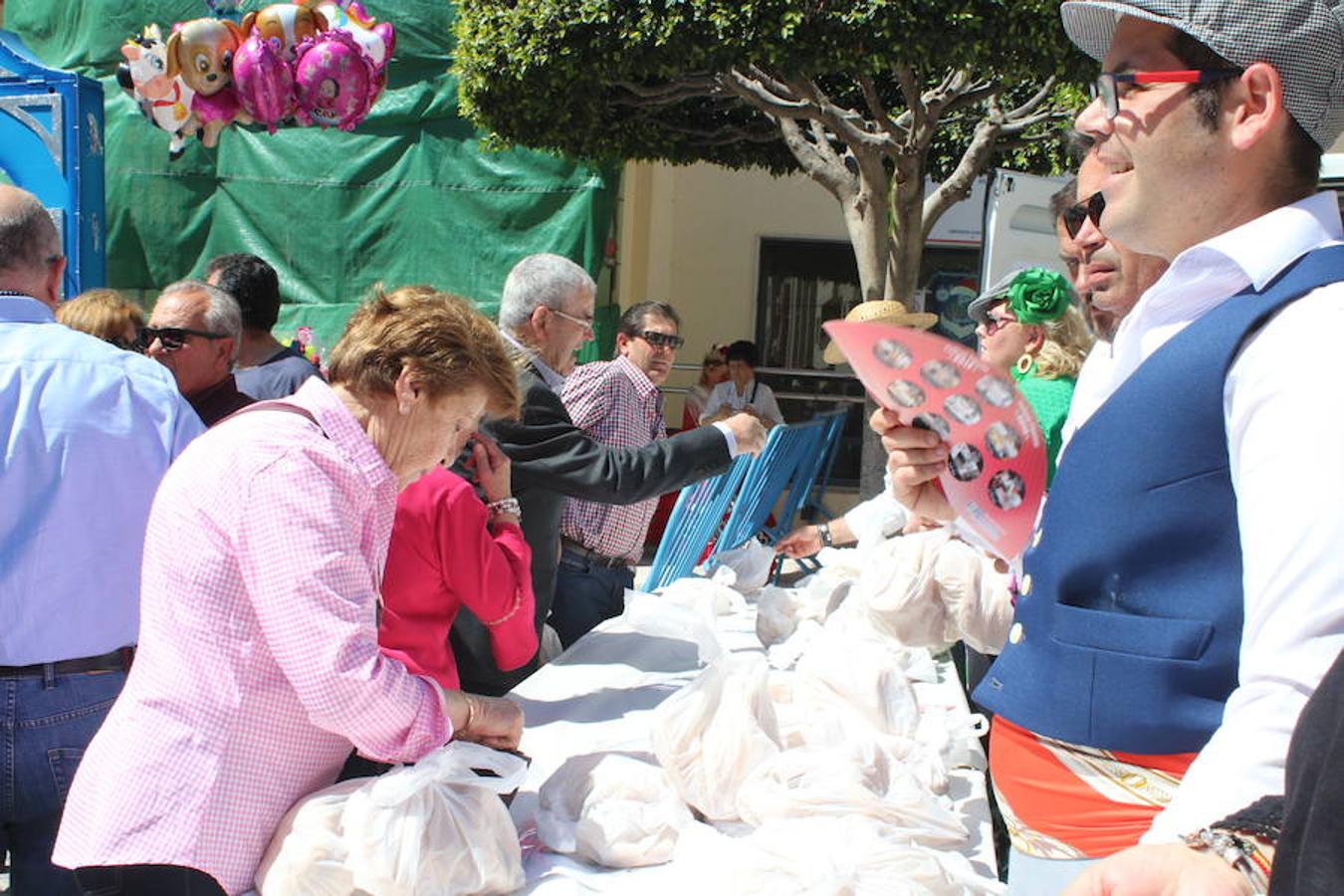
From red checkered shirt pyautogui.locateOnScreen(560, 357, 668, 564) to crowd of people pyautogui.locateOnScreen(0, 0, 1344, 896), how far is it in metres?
0.51

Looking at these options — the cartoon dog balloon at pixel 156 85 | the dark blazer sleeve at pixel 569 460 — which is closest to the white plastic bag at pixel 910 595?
the dark blazer sleeve at pixel 569 460

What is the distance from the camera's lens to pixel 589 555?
4.03m

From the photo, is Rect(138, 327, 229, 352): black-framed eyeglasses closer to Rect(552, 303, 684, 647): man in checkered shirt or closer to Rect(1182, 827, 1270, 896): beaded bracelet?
Rect(552, 303, 684, 647): man in checkered shirt

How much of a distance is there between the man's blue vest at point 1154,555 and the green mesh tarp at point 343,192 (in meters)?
9.27

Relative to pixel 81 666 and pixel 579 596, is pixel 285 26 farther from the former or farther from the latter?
pixel 81 666

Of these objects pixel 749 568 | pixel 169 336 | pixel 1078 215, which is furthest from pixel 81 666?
pixel 749 568

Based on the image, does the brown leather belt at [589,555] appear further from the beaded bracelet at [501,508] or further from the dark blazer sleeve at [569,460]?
the beaded bracelet at [501,508]

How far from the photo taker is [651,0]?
692 cm

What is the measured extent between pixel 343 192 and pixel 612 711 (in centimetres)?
886

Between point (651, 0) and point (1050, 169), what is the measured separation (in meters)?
3.92

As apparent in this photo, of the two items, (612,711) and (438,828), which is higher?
(438,828)

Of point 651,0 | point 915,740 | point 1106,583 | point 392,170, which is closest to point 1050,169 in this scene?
point 651,0

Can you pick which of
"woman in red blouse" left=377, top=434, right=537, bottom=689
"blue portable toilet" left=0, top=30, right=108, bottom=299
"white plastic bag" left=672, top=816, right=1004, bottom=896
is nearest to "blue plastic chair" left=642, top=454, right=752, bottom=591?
"woman in red blouse" left=377, top=434, right=537, bottom=689

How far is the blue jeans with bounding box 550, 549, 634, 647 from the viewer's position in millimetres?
3961
